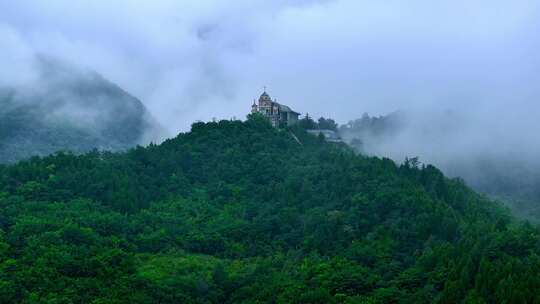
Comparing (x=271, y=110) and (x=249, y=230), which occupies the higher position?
(x=271, y=110)

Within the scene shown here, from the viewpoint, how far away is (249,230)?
5459 cm

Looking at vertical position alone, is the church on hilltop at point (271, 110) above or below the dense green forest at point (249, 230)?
above

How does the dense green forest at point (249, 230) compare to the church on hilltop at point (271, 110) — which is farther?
the church on hilltop at point (271, 110)

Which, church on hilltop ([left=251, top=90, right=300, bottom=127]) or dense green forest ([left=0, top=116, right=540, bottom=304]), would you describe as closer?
dense green forest ([left=0, top=116, right=540, bottom=304])

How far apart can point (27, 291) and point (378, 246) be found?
16.4m

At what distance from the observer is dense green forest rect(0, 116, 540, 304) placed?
45.7 m

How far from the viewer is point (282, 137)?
223 ft

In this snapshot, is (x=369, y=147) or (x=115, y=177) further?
(x=369, y=147)

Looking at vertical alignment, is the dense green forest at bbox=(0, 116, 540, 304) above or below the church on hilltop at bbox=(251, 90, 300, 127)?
below

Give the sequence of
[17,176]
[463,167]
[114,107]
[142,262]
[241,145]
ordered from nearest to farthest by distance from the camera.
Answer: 1. [142,262]
2. [17,176]
3. [241,145]
4. [463,167]
5. [114,107]

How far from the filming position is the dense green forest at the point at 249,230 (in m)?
45.7

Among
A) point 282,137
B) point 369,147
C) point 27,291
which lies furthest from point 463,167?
point 27,291

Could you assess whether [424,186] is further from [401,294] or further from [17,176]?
[17,176]

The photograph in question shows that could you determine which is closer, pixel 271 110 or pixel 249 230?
pixel 249 230
